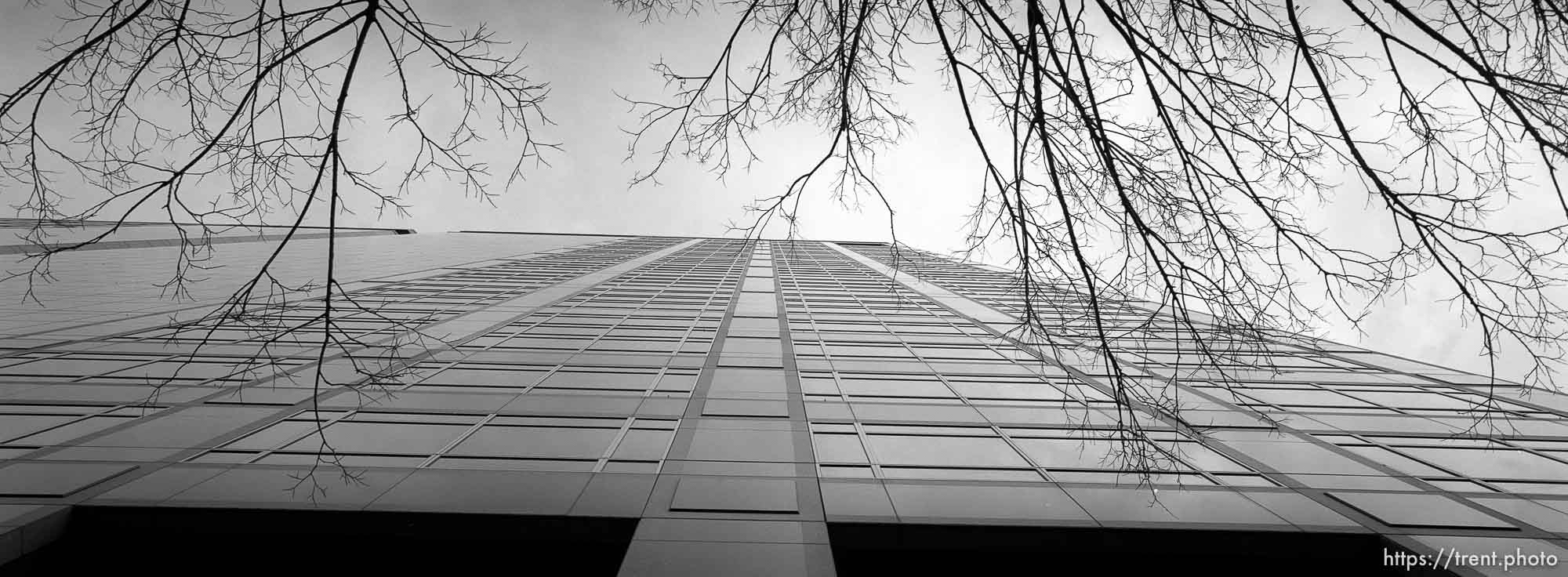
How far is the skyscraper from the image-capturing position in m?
9.66

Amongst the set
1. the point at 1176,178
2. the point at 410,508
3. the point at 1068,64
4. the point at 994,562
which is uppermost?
the point at 1068,64

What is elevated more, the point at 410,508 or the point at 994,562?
the point at 410,508

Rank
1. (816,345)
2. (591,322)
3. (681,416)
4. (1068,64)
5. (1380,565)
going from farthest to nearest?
1. (591,322)
2. (816,345)
3. (681,416)
4. (1380,565)
5. (1068,64)

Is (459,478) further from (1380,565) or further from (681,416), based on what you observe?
(1380,565)

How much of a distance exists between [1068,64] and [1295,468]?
37.4 feet

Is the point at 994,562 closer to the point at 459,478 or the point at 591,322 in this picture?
the point at 459,478

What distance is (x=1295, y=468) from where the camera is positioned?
1320cm

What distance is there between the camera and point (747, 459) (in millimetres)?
12922

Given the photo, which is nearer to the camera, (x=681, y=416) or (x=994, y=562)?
(x=994, y=562)

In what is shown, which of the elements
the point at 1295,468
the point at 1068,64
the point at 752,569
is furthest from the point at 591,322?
the point at 1068,64

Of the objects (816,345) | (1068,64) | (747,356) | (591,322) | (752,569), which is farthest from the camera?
(591,322)

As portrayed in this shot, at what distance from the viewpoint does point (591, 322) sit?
28.2m

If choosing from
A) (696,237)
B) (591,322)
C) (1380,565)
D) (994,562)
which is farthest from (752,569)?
(696,237)

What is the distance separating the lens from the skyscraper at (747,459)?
31.7ft
